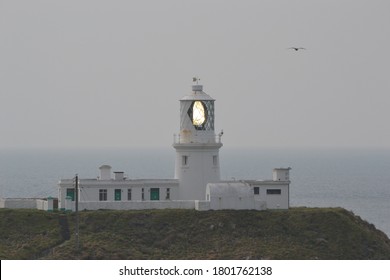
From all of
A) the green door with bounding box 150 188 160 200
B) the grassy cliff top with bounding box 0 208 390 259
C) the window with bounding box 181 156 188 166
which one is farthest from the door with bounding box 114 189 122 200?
the window with bounding box 181 156 188 166

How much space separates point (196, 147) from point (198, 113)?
2041 millimetres

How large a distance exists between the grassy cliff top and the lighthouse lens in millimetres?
7041

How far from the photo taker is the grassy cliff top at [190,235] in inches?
2879

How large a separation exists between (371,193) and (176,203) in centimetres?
8367

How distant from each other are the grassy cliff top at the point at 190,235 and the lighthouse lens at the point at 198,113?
704 cm

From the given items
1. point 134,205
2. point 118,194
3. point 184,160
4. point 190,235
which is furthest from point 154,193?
point 190,235

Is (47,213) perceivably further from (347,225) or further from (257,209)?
(347,225)

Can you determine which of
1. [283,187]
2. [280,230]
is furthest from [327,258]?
[283,187]

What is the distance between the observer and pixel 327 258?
7356 centimetres

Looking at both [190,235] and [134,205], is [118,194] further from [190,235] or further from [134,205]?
[190,235]

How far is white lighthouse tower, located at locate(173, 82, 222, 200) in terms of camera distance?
82812 mm

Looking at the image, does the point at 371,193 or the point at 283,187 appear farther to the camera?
the point at 371,193

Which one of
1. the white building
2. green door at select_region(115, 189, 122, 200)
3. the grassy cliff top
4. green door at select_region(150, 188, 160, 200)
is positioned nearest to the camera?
the grassy cliff top

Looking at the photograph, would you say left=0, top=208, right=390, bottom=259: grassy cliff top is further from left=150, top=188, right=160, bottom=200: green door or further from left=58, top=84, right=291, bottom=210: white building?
left=150, top=188, right=160, bottom=200: green door
